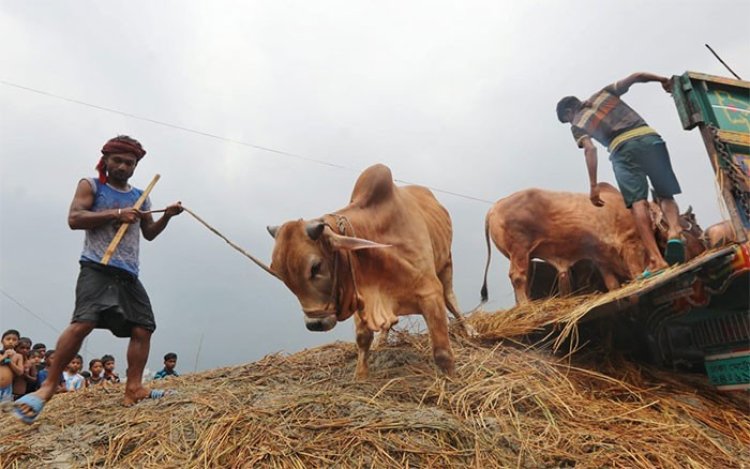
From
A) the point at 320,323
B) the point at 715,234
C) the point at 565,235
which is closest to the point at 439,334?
the point at 320,323

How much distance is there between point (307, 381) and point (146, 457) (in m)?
1.44

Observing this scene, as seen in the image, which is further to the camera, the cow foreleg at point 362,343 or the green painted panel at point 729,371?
the cow foreleg at point 362,343

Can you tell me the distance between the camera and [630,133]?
15.0ft

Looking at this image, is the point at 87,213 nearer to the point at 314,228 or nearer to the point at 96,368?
the point at 314,228

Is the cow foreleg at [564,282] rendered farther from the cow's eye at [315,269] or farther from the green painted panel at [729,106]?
the cow's eye at [315,269]

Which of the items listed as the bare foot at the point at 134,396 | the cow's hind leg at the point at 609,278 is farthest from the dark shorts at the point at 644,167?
the bare foot at the point at 134,396

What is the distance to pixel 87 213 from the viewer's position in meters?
3.36

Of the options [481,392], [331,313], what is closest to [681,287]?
[481,392]

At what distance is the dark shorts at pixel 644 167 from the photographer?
446 centimetres

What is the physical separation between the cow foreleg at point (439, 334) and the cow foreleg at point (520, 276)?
2.42 m

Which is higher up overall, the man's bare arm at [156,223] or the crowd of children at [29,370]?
the man's bare arm at [156,223]

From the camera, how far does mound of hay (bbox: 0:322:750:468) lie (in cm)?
238

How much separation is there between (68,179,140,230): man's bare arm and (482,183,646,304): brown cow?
395 cm

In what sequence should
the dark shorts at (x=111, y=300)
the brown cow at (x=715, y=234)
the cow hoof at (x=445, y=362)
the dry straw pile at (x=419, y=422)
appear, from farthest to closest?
the brown cow at (x=715, y=234) → the cow hoof at (x=445, y=362) → the dark shorts at (x=111, y=300) → the dry straw pile at (x=419, y=422)
